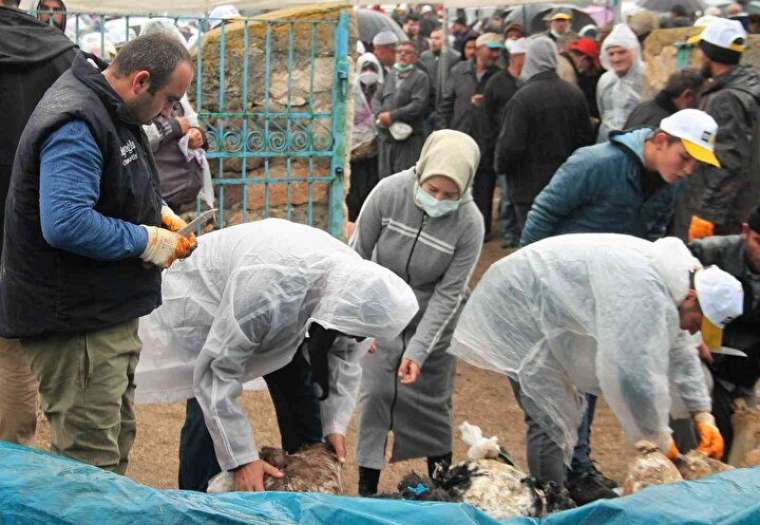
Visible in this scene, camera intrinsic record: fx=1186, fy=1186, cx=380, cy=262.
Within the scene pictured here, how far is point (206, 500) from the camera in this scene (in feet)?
9.45

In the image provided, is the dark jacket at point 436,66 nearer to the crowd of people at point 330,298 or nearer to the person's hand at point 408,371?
the crowd of people at point 330,298

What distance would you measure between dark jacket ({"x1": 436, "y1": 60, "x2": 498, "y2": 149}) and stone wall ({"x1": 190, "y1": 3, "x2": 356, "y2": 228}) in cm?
335

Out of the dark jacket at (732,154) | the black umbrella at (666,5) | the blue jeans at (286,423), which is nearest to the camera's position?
the blue jeans at (286,423)

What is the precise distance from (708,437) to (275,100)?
137 inches

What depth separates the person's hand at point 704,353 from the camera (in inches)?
174

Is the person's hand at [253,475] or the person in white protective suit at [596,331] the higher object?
the person in white protective suit at [596,331]

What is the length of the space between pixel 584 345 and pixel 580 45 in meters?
6.07

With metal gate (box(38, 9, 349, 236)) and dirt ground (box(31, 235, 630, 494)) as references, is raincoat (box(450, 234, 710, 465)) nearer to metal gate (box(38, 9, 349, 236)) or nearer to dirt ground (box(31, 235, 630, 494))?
dirt ground (box(31, 235, 630, 494))

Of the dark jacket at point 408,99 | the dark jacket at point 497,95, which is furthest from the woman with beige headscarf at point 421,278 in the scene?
the dark jacket at point 497,95

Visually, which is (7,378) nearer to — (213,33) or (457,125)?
(213,33)

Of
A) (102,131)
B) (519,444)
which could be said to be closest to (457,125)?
(519,444)

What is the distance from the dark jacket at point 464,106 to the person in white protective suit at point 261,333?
6039 mm

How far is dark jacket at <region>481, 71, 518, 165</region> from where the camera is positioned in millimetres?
9830

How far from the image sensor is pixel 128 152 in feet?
10.9
